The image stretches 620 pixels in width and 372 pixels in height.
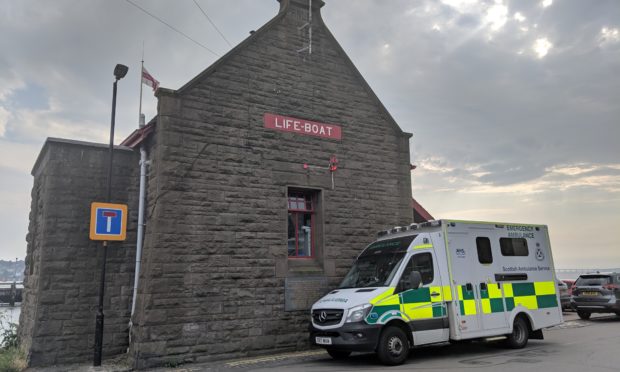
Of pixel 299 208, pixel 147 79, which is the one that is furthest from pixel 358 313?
pixel 147 79

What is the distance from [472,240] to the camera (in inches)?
423

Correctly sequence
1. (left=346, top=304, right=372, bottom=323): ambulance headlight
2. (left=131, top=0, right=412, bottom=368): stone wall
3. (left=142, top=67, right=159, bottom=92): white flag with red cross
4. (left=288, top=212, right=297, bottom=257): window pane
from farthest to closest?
(left=142, top=67, right=159, bottom=92): white flag with red cross, (left=288, top=212, right=297, bottom=257): window pane, (left=131, top=0, right=412, bottom=368): stone wall, (left=346, top=304, right=372, bottom=323): ambulance headlight

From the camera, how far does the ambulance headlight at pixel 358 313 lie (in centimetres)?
887

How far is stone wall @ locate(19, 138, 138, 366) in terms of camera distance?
9852 mm

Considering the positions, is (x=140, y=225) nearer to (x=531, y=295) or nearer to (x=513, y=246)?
(x=513, y=246)

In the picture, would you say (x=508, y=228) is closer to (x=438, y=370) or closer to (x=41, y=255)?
(x=438, y=370)

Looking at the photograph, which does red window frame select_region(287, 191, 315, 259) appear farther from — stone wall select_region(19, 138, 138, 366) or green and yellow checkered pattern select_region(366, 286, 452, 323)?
stone wall select_region(19, 138, 138, 366)

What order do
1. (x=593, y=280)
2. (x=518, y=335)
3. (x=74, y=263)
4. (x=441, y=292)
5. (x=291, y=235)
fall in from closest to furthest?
1. (x=441, y=292)
2. (x=74, y=263)
3. (x=518, y=335)
4. (x=291, y=235)
5. (x=593, y=280)

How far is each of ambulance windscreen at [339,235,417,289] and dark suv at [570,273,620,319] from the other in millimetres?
9905

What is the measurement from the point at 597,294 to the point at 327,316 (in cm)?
1167

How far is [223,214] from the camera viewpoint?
10.6 meters

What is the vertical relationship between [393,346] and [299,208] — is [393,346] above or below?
below

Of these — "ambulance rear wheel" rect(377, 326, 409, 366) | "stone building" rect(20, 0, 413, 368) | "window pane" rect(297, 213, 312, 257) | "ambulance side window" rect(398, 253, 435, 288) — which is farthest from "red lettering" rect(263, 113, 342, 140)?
"ambulance rear wheel" rect(377, 326, 409, 366)

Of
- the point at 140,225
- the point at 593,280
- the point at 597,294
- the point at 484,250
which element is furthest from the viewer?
the point at 593,280
